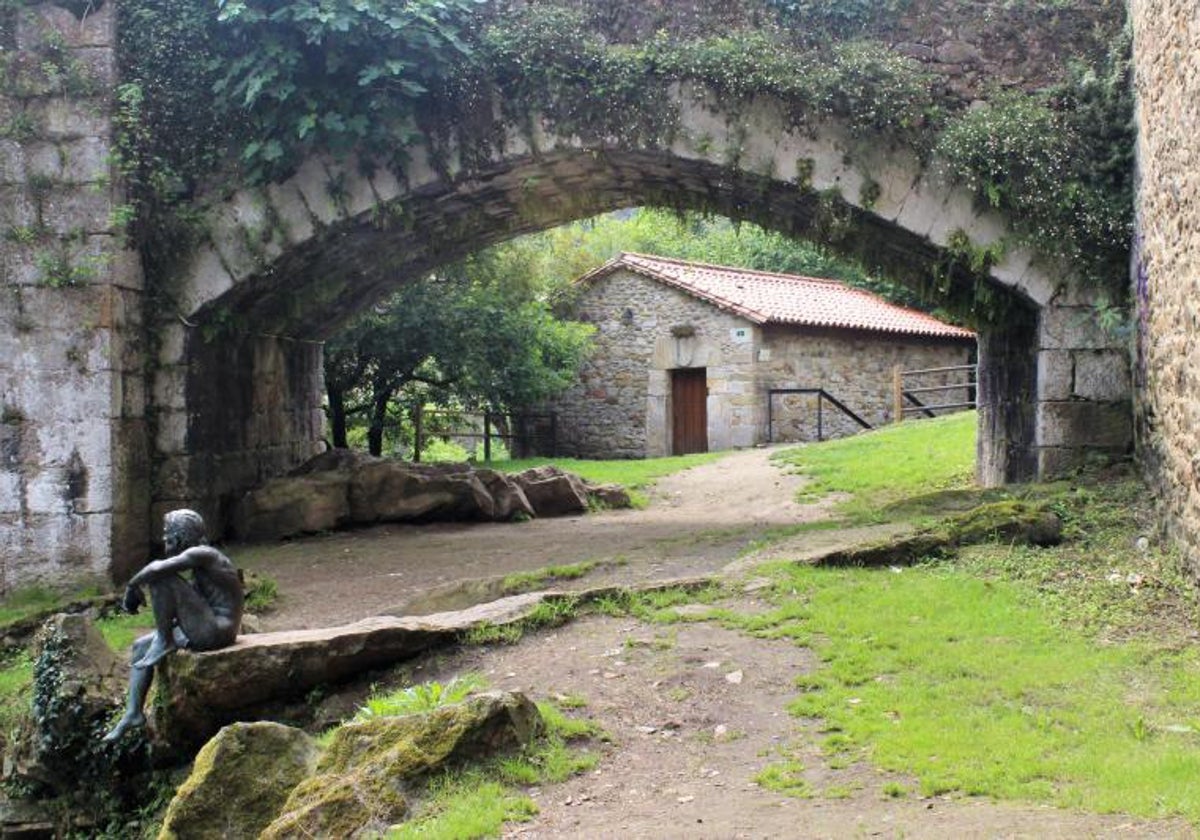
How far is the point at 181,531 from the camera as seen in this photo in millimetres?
4824

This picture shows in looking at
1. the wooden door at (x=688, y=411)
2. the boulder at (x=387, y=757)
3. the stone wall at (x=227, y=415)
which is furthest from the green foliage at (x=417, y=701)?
the wooden door at (x=688, y=411)

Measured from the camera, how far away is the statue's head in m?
4.81

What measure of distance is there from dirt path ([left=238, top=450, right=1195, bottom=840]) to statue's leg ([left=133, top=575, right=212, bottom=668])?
0.76 meters

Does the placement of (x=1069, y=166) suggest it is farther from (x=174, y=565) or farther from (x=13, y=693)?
(x=13, y=693)

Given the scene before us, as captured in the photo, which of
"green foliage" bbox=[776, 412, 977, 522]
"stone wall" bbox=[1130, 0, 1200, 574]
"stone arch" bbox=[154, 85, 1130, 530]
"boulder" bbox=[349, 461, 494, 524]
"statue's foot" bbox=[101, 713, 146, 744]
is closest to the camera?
"statue's foot" bbox=[101, 713, 146, 744]

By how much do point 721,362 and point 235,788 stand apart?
16172 millimetres

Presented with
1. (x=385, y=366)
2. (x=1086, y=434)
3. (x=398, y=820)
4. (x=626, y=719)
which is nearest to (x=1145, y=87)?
(x=1086, y=434)

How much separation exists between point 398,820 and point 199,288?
6275 millimetres

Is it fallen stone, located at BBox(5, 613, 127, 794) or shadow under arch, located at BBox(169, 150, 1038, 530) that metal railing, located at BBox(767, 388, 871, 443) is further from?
fallen stone, located at BBox(5, 613, 127, 794)

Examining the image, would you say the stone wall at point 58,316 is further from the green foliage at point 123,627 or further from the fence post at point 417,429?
the fence post at point 417,429

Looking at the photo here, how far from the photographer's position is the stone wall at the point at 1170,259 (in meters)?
5.46

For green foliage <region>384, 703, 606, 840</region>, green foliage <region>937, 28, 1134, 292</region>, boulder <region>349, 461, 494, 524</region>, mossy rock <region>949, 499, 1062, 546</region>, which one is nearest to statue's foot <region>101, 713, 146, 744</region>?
green foliage <region>384, 703, 606, 840</region>

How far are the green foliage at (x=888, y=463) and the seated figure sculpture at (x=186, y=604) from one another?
15.2 feet

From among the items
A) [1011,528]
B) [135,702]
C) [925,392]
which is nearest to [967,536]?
[1011,528]
